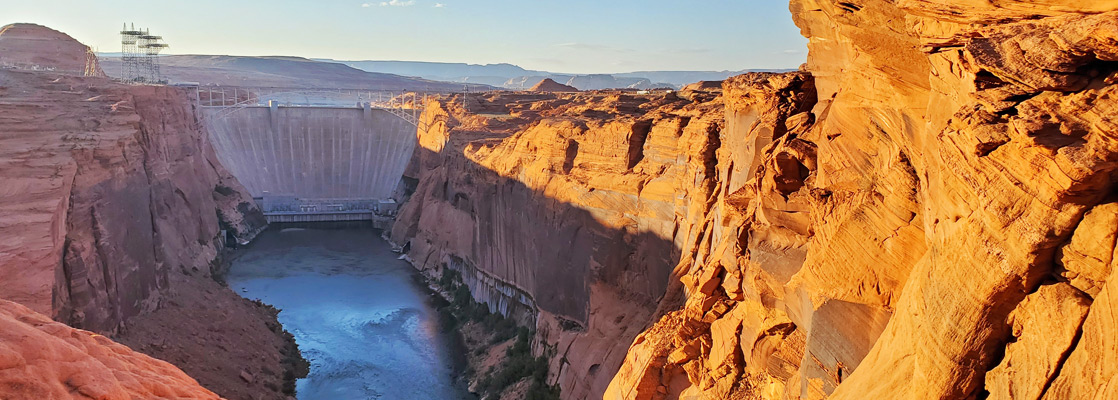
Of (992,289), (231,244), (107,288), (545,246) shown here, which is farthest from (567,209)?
(231,244)

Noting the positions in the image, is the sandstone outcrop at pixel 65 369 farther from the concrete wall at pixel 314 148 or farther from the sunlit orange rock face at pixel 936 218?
the concrete wall at pixel 314 148

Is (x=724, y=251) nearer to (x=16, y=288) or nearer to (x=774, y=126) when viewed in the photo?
(x=774, y=126)

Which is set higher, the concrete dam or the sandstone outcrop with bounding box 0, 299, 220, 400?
the sandstone outcrop with bounding box 0, 299, 220, 400

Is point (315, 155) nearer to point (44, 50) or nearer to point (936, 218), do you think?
point (44, 50)

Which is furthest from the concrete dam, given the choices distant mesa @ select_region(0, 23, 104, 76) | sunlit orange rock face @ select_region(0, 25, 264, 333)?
sunlit orange rock face @ select_region(0, 25, 264, 333)

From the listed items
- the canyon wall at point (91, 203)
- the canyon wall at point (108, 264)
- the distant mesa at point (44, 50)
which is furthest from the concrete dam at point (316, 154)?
the canyon wall at point (91, 203)

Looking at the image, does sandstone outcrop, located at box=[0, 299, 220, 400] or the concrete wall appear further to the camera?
the concrete wall

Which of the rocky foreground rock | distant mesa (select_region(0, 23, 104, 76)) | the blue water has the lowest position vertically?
the blue water

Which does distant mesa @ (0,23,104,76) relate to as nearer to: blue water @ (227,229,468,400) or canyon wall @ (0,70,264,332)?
canyon wall @ (0,70,264,332)
